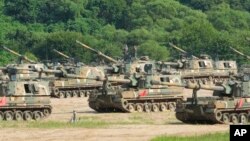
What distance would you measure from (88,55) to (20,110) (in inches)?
2655

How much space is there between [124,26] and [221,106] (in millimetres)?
101704

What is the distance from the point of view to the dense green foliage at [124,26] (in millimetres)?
128375

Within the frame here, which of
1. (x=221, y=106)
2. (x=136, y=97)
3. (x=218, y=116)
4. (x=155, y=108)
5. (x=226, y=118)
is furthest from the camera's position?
(x=155, y=108)

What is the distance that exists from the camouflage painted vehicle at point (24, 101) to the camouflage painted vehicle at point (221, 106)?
7.50m

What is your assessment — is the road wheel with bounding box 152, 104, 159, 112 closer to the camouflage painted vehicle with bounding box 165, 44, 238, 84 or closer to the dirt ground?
the dirt ground

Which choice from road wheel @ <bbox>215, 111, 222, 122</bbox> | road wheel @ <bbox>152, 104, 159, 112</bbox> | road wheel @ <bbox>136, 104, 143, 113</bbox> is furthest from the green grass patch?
road wheel @ <bbox>152, 104, 159, 112</bbox>

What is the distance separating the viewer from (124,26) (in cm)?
15475

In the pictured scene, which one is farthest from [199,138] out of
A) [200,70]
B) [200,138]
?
[200,70]

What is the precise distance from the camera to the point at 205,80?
8969 cm

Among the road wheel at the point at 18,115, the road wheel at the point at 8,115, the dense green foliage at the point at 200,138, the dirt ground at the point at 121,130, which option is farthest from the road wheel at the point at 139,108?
the dense green foliage at the point at 200,138

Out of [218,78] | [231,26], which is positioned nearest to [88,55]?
[231,26]

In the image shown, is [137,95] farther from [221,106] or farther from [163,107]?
[221,106]

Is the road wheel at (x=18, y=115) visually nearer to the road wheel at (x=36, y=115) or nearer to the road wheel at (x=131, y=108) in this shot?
the road wheel at (x=36, y=115)

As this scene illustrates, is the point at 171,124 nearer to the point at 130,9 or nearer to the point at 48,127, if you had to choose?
the point at 48,127
